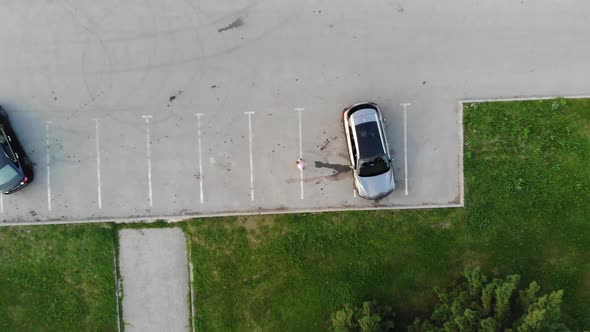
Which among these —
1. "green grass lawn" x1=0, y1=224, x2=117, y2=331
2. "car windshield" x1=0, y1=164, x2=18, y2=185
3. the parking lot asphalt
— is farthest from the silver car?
"car windshield" x1=0, y1=164, x2=18, y2=185

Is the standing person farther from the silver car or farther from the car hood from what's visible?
the car hood

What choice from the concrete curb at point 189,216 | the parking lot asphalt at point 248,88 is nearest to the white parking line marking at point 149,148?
the parking lot asphalt at point 248,88

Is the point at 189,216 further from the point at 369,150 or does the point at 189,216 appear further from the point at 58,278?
the point at 369,150

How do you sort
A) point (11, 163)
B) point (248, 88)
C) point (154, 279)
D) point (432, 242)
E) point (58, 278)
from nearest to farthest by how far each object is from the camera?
point (11, 163) < point (248, 88) < point (432, 242) < point (58, 278) < point (154, 279)

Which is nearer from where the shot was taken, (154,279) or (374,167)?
(374,167)

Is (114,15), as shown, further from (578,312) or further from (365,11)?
(578,312)

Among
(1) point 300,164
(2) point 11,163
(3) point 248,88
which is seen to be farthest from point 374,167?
(2) point 11,163

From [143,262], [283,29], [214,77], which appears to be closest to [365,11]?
[283,29]
